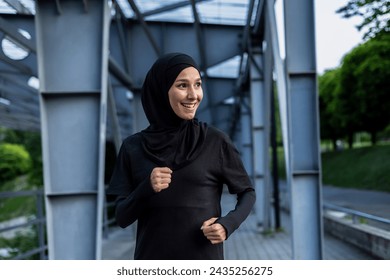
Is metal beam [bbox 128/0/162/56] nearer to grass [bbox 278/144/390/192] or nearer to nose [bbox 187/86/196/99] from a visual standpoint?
grass [bbox 278/144/390/192]

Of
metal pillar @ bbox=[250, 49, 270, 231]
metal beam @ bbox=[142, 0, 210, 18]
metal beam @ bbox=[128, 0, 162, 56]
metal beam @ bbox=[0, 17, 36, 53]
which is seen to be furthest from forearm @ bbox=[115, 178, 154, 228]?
metal pillar @ bbox=[250, 49, 270, 231]

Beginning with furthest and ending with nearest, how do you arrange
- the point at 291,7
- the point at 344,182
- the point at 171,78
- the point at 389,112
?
the point at 389,112 < the point at 344,182 < the point at 291,7 < the point at 171,78

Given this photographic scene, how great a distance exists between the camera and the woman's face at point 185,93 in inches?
73.7

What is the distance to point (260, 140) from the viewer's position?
1367cm

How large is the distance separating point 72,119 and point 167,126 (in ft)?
12.2

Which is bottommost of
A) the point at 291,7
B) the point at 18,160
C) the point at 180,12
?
the point at 18,160

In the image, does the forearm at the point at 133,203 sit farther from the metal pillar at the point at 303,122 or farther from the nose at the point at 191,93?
the metal pillar at the point at 303,122

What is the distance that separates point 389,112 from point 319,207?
612 centimetres

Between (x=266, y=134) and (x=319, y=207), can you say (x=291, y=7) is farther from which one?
(x=266, y=134)

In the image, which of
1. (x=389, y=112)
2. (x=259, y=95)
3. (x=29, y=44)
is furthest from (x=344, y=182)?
(x=29, y=44)

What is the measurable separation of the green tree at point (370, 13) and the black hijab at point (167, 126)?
4538 millimetres

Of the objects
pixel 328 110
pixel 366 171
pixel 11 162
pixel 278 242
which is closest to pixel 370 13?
pixel 366 171

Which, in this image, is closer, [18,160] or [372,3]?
[372,3]

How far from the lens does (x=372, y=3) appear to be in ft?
18.5
